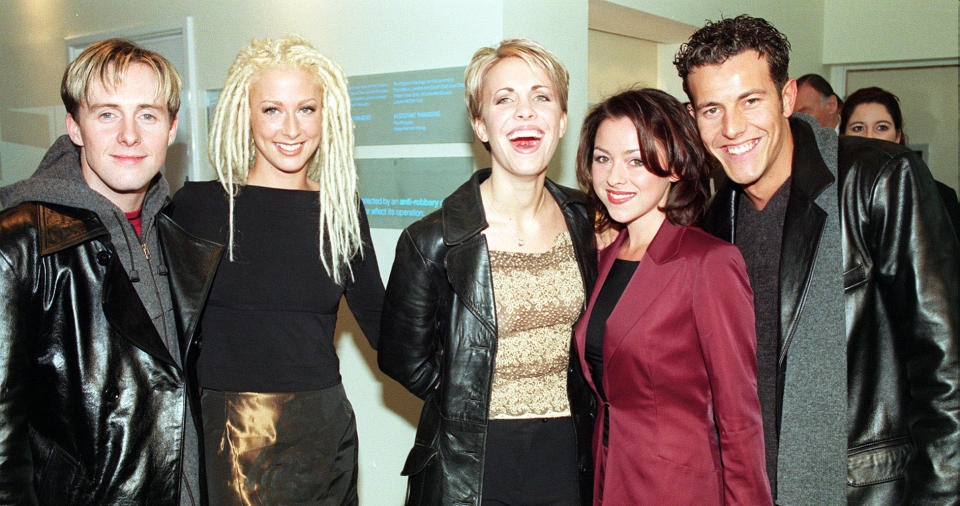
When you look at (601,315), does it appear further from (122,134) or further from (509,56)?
(122,134)

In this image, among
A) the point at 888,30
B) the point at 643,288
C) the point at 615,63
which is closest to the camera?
the point at 643,288

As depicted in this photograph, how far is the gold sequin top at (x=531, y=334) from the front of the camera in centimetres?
210

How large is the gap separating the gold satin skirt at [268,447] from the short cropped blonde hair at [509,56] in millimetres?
1063

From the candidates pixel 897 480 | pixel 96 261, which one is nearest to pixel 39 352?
pixel 96 261

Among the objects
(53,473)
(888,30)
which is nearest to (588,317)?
(53,473)

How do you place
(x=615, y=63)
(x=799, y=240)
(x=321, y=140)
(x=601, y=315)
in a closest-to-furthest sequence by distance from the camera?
1. (x=799, y=240)
2. (x=601, y=315)
3. (x=321, y=140)
4. (x=615, y=63)

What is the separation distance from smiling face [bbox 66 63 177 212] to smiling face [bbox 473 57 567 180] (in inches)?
37.7

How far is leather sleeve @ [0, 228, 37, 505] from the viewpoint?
1.61 m

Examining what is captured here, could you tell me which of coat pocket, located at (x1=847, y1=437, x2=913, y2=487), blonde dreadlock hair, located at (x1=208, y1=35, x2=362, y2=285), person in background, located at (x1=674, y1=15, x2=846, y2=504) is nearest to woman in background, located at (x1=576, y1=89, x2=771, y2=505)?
person in background, located at (x1=674, y1=15, x2=846, y2=504)

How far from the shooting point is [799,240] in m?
1.88

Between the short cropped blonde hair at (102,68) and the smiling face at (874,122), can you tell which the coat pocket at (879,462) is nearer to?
the short cropped blonde hair at (102,68)

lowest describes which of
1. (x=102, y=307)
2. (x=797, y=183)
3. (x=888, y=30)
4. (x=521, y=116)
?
(x=102, y=307)

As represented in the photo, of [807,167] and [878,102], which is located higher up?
[878,102]

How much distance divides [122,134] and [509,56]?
3.67 ft
